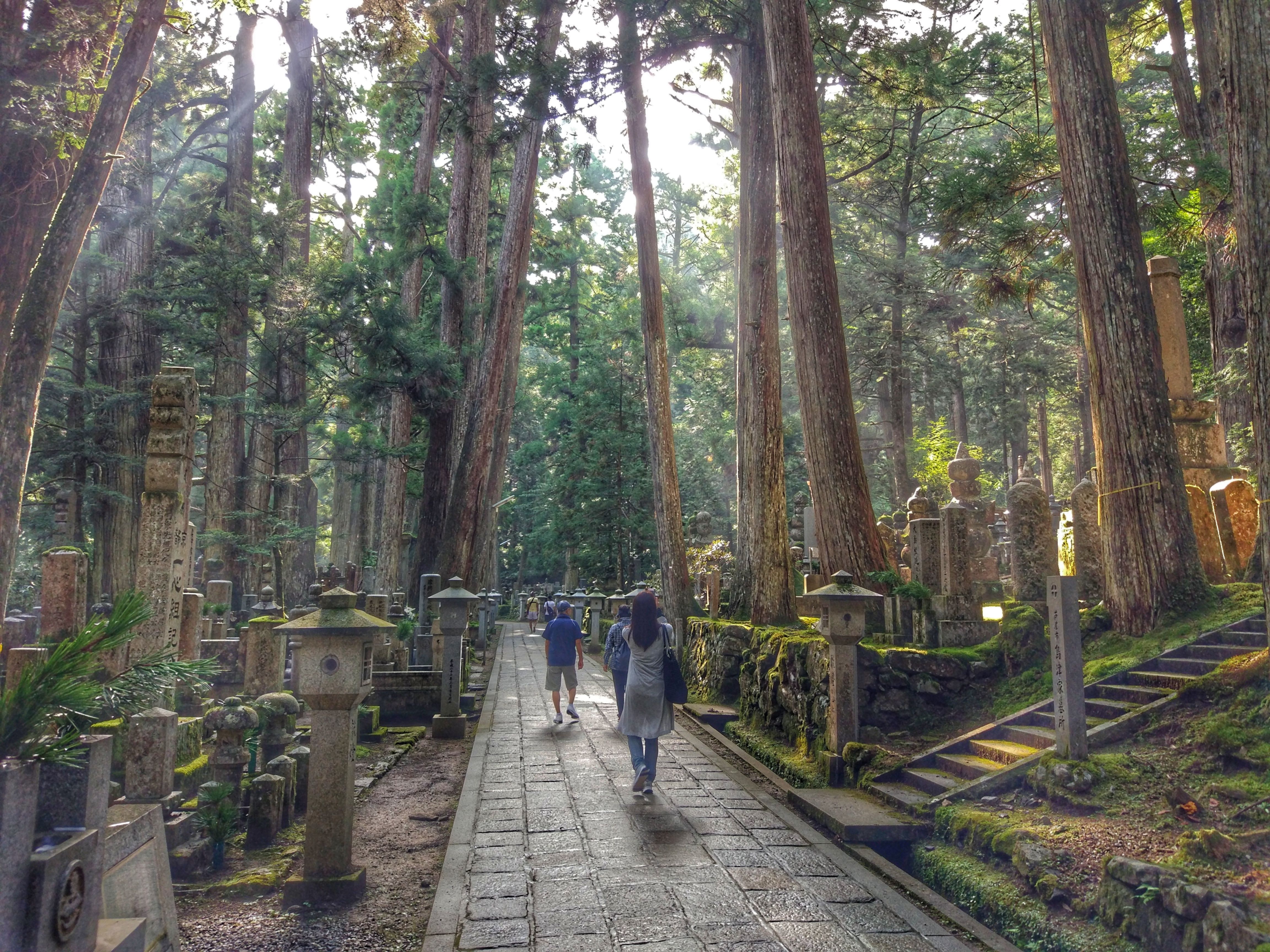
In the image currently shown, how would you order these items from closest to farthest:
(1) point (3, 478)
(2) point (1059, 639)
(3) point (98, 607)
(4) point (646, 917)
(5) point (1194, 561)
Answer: (4) point (646, 917), (2) point (1059, 639), (5) point (1194, 561), (1) point (3, 478), (3) point (98, 607)

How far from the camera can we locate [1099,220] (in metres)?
8.38

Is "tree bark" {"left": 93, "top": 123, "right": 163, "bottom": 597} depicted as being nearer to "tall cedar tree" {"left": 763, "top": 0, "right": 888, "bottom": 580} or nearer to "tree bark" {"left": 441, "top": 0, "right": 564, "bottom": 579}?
"tree bark" {"left": 441, "top": 0, "right": 564, "bottom": 579}

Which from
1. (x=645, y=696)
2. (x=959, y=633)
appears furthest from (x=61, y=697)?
(x=959, y=633)

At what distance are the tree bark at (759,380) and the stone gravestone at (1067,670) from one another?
7.06 m

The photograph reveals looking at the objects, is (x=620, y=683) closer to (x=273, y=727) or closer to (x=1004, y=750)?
(x=273, y=727)

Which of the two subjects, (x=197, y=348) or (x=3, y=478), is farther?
(x=197, y=348)

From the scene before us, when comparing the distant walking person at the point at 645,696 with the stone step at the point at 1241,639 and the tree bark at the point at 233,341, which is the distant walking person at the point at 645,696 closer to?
the stone step at the point at 1241,639

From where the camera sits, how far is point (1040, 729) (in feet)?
22.0

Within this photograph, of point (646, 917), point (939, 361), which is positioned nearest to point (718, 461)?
point (939, 361)

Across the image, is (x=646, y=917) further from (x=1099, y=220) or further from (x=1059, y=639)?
(x=1099, y=220)

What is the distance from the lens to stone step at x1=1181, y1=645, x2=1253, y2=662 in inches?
255

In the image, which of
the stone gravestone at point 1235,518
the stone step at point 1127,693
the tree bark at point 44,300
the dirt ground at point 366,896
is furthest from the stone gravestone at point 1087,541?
the tree bark at point 44,300

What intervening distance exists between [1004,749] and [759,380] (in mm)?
8119

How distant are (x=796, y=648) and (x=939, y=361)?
52.8ft
